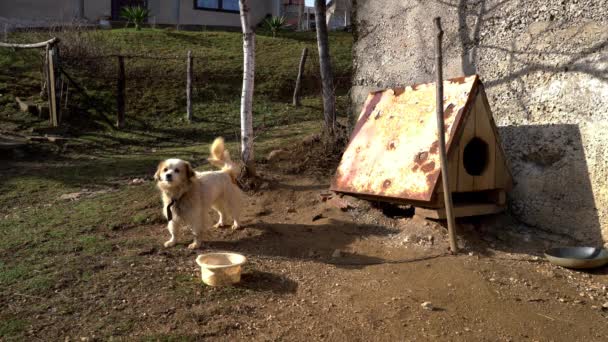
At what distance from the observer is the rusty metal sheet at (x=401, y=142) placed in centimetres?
521

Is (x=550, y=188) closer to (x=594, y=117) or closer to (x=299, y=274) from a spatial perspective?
(x=594, y=117)

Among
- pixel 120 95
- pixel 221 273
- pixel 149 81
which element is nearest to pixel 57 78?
pixel 120 95

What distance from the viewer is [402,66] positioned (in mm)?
6762

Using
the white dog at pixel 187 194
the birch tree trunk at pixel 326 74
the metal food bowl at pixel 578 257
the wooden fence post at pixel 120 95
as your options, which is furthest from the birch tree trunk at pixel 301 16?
the metal food bowl at pixel 578 257

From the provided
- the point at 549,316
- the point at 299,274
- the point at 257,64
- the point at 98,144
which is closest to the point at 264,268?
the point at 299,274

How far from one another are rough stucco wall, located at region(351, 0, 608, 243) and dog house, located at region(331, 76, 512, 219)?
33 centimetres

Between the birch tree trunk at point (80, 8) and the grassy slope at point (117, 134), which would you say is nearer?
the grassy slope at point (117, 134)

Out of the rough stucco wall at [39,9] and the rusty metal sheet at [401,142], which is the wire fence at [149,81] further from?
the rusty metal sheet at [401,142]

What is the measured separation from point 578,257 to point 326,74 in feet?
16.6

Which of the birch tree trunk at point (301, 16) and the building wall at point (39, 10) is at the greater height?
the birch tree trunk at point (301, 16)

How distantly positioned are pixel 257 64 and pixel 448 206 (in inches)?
566

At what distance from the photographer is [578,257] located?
4.73 metres

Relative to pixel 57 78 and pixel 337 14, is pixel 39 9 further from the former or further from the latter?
pixel 337 14

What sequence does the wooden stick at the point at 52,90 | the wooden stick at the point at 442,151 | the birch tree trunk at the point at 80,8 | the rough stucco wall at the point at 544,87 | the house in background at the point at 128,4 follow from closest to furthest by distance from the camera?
the wooden stick at the point at 442,151 → the rough stucco wall at the point at 544,87 → the wooden stick at the point at 52,90 → the house in background at the point at 128,4 → the birch tree trunk at the point at 80,8
